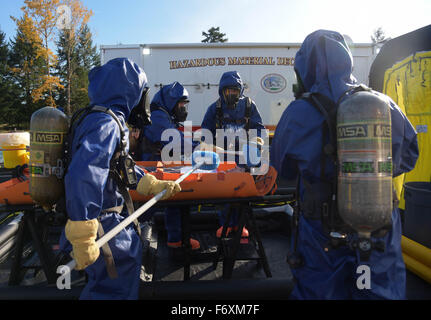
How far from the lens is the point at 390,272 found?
151 cm

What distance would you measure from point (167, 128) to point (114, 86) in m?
1.63

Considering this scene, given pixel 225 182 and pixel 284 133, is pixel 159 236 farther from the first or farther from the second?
pixel 284 133

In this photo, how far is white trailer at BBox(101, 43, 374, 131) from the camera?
6.96m

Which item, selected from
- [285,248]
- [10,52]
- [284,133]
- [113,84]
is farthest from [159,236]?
[10,52]

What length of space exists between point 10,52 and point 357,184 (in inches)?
1411

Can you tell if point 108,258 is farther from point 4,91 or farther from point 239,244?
point 4,91

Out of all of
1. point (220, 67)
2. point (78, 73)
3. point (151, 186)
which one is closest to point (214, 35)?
point (78, 73)

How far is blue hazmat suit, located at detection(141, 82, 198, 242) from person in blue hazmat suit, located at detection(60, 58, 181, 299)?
4.51ft

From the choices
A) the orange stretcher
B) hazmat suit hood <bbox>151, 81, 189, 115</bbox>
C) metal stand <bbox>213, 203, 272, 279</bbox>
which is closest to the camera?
the orange stretcher

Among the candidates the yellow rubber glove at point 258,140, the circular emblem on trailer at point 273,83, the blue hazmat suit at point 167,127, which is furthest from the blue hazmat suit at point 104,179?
the circular emblem on trailer at point 273,83

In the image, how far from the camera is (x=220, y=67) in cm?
718

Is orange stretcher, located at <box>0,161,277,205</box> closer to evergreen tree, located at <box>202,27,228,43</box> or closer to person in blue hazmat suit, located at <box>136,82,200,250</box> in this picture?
person in blue hazmat suit, located at <box>136,82,200,250</box>

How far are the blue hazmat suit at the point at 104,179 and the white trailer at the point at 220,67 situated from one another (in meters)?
5.28

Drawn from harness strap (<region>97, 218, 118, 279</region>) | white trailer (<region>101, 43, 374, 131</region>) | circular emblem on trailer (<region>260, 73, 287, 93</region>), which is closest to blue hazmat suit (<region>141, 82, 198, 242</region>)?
harness strap (<region>97, 218, 118, 279</region>)
